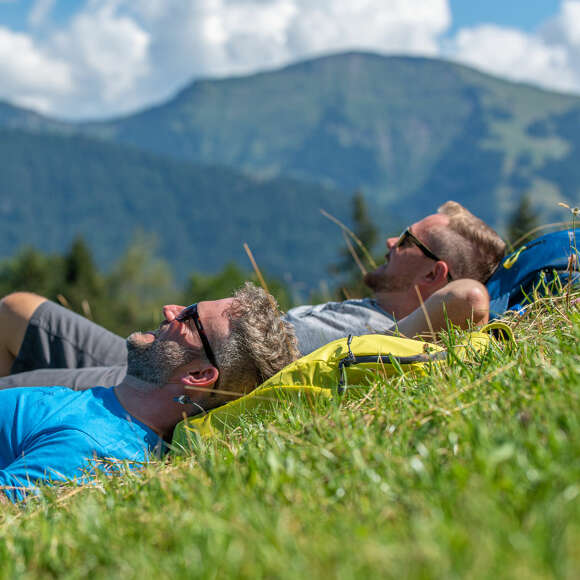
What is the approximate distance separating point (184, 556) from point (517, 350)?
1.77 meters

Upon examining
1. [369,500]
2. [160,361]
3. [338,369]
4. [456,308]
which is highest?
[369,500]

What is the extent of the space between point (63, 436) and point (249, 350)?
1.13m

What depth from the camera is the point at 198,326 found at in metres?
3.68

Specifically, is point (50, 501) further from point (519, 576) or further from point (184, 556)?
point (519, 576)

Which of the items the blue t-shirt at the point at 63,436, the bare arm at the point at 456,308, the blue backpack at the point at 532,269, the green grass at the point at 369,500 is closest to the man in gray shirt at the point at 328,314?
the blue backpack at the point at 532,269

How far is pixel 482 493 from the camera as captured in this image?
1.44 m

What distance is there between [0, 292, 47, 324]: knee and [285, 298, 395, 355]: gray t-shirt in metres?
2.10

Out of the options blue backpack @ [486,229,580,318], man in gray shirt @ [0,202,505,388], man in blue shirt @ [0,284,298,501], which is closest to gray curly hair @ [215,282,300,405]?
man in blue shirt @ [0,284,298,501]

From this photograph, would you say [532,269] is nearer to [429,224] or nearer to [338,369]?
[429,224]

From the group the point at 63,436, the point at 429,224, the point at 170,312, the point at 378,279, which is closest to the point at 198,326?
the point at 170,312

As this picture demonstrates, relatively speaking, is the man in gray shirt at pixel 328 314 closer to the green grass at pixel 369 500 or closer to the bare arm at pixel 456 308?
the bare arm at pixel 456 308

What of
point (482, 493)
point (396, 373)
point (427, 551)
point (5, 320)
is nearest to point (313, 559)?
point (427, 551)

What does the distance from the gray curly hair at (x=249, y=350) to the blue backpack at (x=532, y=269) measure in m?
1.49

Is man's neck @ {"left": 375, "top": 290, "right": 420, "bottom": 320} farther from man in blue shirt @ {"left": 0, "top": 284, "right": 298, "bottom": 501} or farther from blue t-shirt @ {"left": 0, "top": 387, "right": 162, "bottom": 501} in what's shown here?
blue t-shirt @ {"left": 0, "top": 387, "right": 162, "bottom": 501}
